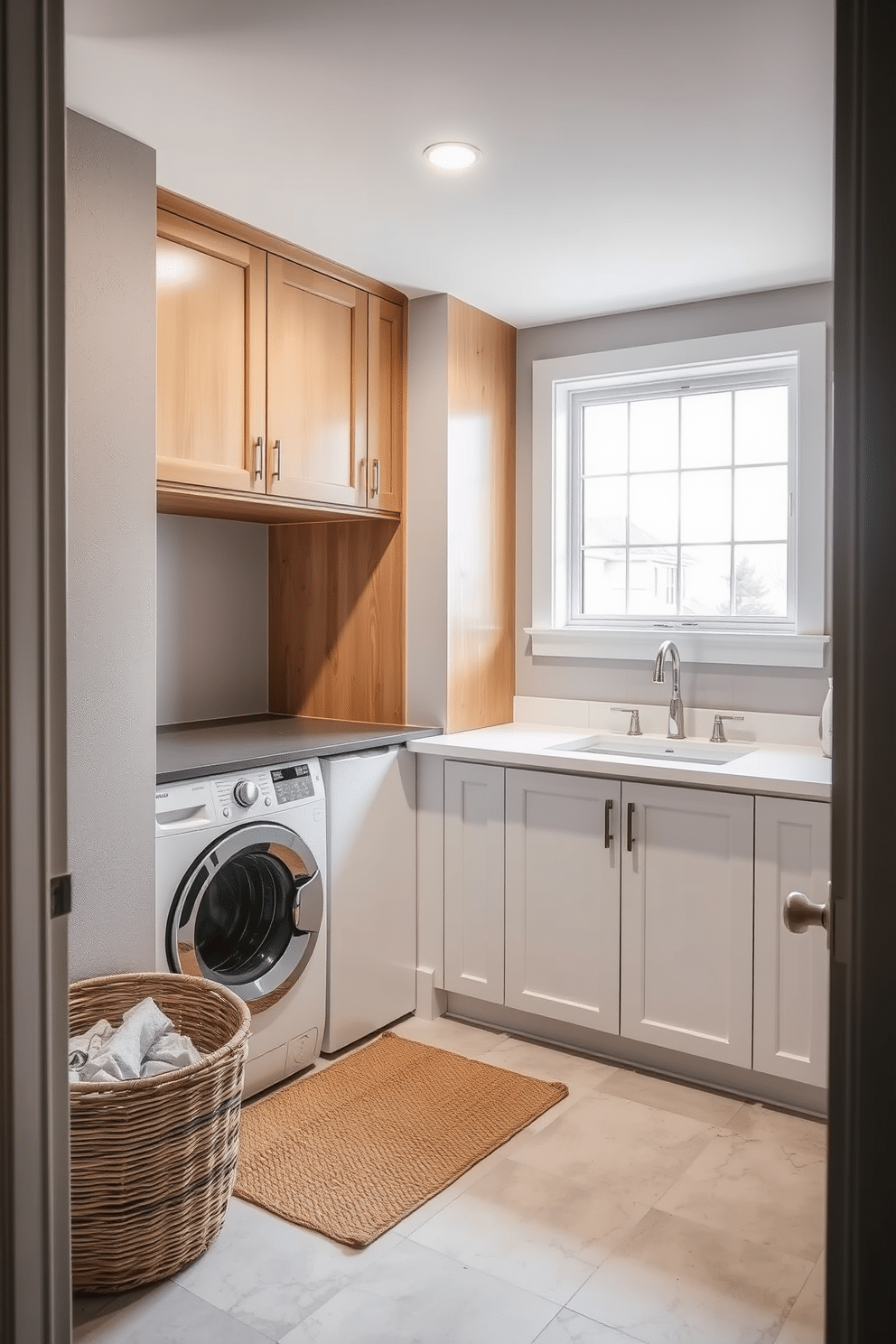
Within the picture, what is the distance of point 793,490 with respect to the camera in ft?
10.7

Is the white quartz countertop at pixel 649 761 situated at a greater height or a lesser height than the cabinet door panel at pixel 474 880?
greater

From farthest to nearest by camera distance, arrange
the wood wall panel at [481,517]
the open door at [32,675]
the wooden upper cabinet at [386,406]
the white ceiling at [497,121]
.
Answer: the wood wall panel at [481,517], the wooden upper cabinet at [386,406], the white ceiling at [497,121], the open door at [32,675]

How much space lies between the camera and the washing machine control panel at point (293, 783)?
274 centimetres

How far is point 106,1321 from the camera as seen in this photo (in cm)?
185

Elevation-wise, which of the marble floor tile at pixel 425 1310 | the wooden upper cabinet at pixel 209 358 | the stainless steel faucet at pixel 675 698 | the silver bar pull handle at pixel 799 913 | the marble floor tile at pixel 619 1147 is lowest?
the marble floor tile at pixel 425 1310

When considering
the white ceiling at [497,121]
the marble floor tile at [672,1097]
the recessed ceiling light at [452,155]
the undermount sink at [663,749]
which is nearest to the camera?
the white ceiling at [497,121]

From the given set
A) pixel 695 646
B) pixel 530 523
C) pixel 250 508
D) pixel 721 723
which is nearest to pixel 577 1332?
pixel 721 723

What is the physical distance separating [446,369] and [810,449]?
1.17 m

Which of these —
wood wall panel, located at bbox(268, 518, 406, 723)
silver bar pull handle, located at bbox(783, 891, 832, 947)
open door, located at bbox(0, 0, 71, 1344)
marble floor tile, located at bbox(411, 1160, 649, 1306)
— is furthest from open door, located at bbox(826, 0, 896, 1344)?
wood wall panel, located at bbox(268, 518, 406, 723)

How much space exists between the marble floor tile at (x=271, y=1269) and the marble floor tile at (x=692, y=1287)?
1.51ft

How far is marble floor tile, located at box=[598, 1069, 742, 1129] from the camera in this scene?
2.67m

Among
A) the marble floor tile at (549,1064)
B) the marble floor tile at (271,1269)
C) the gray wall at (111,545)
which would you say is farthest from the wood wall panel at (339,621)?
the marble floor tile at (271,1269)

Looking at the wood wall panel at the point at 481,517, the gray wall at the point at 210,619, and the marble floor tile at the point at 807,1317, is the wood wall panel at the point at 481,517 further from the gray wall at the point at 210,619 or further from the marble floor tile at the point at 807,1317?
the marble floor tile at the point at 807,1317

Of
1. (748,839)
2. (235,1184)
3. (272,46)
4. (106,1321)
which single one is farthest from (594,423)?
(106,1321)
